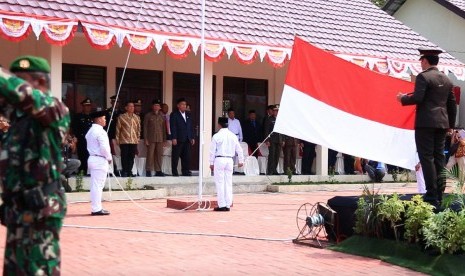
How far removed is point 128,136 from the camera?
17344 millimetres

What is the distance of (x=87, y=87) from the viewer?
19219 mm

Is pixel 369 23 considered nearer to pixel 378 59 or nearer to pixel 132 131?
pixel 378 59

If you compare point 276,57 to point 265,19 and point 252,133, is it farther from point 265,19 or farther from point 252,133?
point 252,133

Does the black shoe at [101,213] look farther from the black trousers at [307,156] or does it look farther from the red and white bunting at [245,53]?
the black trousers at [307,156]

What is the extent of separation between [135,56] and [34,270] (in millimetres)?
15552

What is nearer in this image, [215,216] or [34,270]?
[34,270]

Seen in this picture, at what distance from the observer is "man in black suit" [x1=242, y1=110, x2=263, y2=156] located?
20.8 meters

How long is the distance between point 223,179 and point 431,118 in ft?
18.2

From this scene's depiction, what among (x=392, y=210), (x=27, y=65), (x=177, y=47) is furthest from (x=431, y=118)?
(x=177, y=47)

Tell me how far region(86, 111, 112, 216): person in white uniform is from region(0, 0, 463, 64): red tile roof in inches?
140

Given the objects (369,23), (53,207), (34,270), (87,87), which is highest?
(369,23)

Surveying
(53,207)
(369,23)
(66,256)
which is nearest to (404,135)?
(66,256)

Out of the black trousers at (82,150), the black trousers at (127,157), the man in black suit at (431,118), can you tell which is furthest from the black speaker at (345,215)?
the black trousers at (82,150)

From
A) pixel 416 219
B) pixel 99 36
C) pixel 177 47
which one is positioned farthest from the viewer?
pixel 177 47
